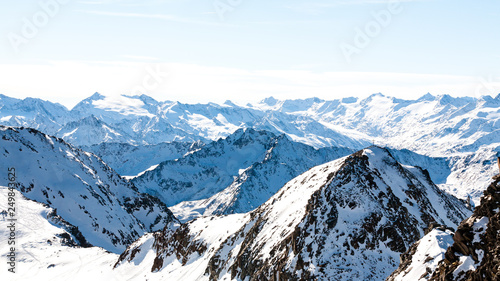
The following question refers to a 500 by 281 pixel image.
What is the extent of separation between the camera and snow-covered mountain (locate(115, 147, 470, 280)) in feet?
177

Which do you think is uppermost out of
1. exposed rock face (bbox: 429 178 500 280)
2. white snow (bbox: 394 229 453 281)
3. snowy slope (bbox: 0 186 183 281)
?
snowy slope (bbox: 0 186 183 281)

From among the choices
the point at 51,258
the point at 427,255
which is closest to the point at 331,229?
the point at 427,255

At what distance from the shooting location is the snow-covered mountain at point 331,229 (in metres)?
54.1

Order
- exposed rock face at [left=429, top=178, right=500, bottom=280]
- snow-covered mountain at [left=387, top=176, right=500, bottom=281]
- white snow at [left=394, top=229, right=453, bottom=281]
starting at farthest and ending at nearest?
1. white snow at [left=394, top=229, right=453, bottom=281]
2. exposed rock face at [left=429, top=178, right=500, bottom=280]
3. snow-covered mountain at [left=387, top=176, right=500, bottom=281]

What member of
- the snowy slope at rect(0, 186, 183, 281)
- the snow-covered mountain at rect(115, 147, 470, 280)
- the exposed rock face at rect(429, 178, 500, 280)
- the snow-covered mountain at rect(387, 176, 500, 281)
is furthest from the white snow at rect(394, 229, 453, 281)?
the snowy slope at rect(0, 186, 183, 281)

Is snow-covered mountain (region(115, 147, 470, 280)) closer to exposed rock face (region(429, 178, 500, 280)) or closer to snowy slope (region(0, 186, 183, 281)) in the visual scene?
snowy slope (region(0, 186, 183, 281))

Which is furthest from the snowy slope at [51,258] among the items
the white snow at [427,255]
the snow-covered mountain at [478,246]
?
the snow-covered mountain at [478,246]

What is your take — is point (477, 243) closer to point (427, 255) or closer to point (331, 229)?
point (427, 255)

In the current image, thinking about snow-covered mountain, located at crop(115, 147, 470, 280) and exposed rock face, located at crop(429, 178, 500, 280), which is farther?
snow-covered mountain, located at crop(115, 147, 470, 280)

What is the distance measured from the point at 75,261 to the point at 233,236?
5029 centimetres

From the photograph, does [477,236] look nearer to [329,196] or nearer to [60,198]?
[329,196]

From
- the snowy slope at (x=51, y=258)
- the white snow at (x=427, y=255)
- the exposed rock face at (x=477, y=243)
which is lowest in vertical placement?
the white snow at (x=427, y=255)

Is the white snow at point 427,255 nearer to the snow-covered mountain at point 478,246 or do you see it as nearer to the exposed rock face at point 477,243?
the snow-covered mountain at point 478,246

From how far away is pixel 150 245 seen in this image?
102875 millimetres
